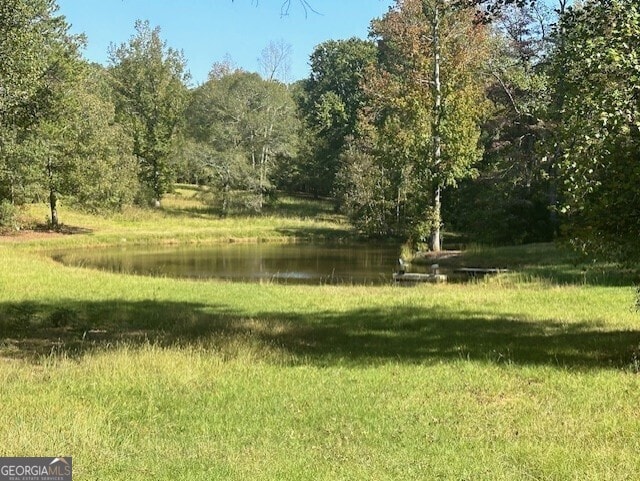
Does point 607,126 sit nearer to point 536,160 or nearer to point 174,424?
point 174,424

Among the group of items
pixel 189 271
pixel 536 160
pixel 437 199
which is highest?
pixel 536 160

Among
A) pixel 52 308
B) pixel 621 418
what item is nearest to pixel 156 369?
pixel 621 418

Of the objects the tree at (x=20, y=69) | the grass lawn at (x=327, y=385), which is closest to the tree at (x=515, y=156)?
the grass lawn at (x=327, y=385)

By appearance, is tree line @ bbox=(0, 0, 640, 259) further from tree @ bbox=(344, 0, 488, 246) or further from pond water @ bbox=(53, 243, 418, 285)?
pond water @ bbox=(53, 243, 418, 285)

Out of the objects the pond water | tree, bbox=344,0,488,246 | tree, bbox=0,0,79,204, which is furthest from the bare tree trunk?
tree, bbox=0,0,79,204

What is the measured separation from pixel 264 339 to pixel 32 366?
4.00m

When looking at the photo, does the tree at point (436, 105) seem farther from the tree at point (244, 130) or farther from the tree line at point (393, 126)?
the tree at point (244, 130)

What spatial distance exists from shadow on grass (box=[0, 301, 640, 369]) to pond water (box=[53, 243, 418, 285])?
10.8m

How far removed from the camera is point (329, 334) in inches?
501

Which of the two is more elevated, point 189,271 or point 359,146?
point 359,146

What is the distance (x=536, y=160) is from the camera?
37906 mm

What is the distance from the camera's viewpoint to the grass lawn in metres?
5.41

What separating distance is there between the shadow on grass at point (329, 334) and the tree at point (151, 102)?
46175 mm

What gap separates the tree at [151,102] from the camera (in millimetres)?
61562
